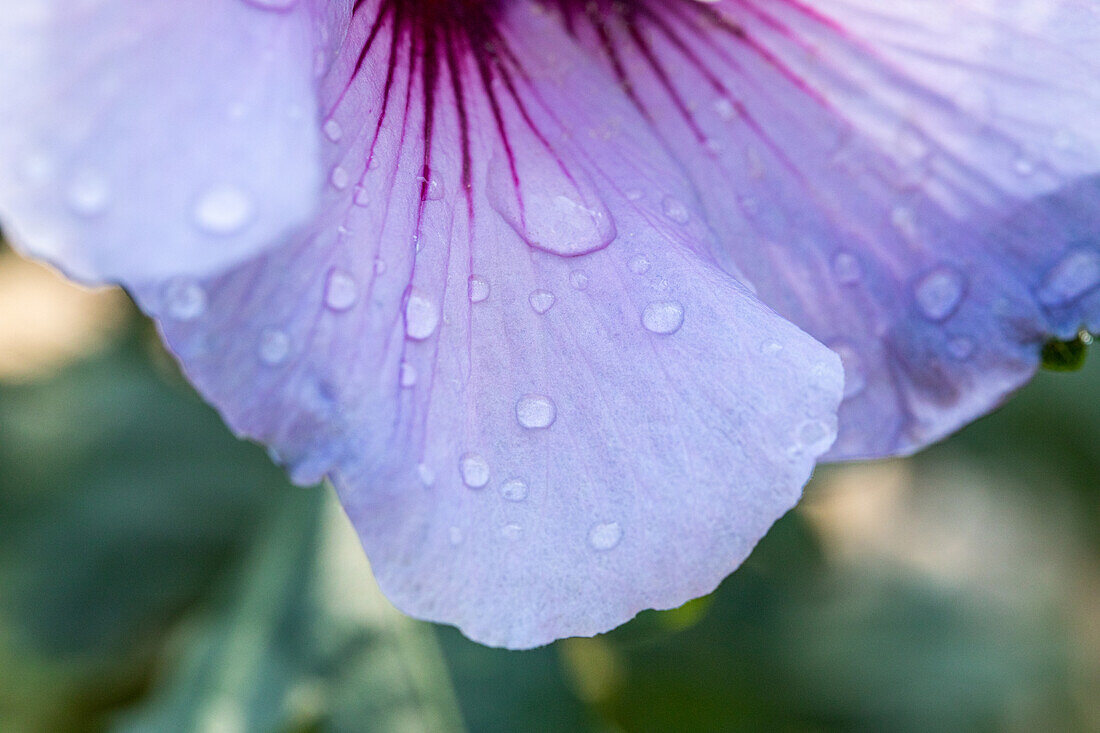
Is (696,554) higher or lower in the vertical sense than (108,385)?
higher

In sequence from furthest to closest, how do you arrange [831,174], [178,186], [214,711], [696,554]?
1. [214,711]
2. [831,174]
3. [696,554]
4. [178,186]

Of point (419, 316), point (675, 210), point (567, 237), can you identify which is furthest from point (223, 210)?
point (675, 210)

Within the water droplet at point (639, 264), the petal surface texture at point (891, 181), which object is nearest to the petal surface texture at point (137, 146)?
the water droplet at point (639, 264)

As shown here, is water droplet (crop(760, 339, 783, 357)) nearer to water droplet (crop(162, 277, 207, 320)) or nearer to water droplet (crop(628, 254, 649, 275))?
water droplet (crop(628, 254, 649, 275))

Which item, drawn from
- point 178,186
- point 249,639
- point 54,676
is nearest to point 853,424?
point 178,186

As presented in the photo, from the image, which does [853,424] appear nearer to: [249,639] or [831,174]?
[831,174]

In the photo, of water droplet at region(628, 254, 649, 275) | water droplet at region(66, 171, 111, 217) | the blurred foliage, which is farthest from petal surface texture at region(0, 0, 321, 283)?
the blurred foliage

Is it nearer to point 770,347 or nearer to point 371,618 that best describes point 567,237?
point 770,347
